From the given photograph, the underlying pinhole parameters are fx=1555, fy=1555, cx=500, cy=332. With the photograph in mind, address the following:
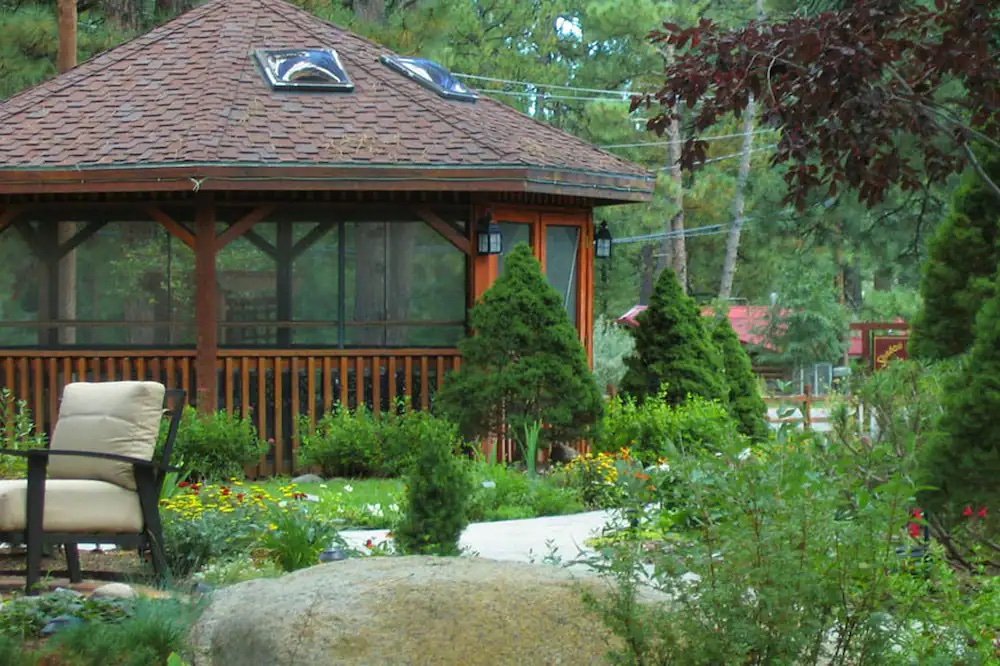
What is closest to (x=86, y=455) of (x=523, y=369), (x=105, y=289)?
(x=523, y=369)

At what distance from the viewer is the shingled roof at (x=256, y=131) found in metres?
12.9

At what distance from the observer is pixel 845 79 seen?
5586 millimetres

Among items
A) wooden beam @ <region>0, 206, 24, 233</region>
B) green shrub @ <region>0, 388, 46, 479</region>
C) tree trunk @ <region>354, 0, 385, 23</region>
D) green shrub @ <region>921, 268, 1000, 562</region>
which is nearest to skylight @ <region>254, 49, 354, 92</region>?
wooden beam @ <region>0, 206, 24, 233</region>

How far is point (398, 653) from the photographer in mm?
4750

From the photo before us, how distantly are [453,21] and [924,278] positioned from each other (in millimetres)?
16934

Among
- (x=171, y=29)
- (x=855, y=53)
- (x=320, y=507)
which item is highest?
(x=171, y=29)

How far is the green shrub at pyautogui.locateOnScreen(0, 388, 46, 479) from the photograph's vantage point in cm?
996

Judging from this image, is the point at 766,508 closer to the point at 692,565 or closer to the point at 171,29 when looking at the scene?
the point at 692,565

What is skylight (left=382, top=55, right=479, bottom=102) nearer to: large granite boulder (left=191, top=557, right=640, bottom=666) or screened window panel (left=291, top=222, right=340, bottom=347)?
screened window panel (left=291, top=222, right=340, bottom=347)

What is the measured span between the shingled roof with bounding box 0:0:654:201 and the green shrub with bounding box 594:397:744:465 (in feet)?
6.96

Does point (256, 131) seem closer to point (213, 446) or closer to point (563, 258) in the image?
point (213, 446)

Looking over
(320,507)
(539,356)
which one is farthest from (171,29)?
(320,507)

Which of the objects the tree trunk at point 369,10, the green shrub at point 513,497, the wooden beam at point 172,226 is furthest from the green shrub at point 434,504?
the tree trunk at point 369,10

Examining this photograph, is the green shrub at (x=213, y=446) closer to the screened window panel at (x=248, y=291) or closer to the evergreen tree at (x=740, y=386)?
the screened window panel at (x=248, y=291)
